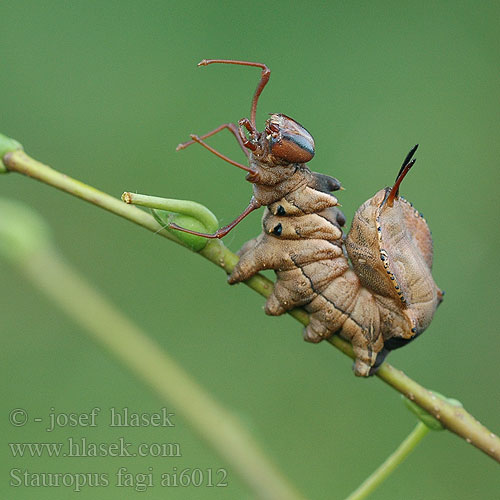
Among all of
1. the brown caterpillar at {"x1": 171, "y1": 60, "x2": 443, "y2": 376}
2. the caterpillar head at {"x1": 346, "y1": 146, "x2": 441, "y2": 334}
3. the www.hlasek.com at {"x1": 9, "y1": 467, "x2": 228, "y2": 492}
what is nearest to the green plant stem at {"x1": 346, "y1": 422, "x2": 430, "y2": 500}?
the brown caterpillar at {"x1": 171, "y1": 60, "x2": 443, "y2": 376}

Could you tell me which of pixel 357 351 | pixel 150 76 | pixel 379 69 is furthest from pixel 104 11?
pixel 357 351

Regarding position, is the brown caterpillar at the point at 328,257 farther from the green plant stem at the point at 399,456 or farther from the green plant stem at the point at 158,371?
the green plant stem at the point at 158,371

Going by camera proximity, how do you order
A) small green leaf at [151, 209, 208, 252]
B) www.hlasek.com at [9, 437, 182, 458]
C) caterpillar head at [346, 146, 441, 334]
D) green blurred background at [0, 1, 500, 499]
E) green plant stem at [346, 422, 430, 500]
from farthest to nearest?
green blurred background at [0, 1, 500, 499], www.hlasek.com at [9, 437, 182, 458], caterpillar head at [346, 146, 441, 334], green plant stem at [346, 422, 430, 500], small green leaf at [151, 209, 208, 252]

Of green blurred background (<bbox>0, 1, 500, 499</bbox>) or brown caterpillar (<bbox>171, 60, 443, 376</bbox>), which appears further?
green blurred background (<bbox>0, 1, 500, 499</bbox>)

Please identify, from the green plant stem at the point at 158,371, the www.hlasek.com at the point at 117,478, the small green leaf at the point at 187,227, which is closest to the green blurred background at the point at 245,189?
the www.hlasek.com at the point at 117,478

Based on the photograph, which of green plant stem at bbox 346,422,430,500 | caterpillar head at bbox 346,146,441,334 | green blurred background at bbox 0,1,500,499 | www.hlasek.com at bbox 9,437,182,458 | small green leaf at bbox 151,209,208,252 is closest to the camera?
small green leaf at bbox 151,209,208,252

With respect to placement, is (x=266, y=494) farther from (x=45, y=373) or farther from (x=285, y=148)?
(x=45, y=373)

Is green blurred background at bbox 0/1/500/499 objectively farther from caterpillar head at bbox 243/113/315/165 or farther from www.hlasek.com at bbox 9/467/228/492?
caterpillar head at bbox 243/113/315/165
